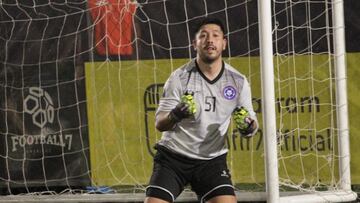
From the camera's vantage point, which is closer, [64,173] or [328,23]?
[328,23]

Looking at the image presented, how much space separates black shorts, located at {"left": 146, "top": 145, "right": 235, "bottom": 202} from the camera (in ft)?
12.3

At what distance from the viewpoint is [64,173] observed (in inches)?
212

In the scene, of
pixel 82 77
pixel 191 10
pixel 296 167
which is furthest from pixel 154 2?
pixel 296 167

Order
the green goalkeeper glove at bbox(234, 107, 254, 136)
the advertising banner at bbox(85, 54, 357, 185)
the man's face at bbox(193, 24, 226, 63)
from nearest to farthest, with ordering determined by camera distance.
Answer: the green goalkeeper glove at bbox(234, 107, 254, 136) < the man's face at bbox(193, 24, 226, 63) < the advertising banner at bbox(85, 54, 357, 185)

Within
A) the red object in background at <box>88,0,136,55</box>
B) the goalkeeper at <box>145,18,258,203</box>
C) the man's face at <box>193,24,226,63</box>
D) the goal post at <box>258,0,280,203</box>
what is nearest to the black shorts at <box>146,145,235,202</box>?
the goalkeeper at <box>145,18,258,203</box>

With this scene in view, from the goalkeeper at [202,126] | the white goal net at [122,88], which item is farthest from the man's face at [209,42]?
the white goal net at [122,88]

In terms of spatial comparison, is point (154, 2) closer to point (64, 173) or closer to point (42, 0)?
point (42, 0)

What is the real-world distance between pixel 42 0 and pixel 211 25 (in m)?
1.94

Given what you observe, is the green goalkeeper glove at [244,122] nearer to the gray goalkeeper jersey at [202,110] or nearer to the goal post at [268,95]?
the gray goalkeeper jersey at [202,110]

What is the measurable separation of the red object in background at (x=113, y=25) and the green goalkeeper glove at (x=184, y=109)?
1.78 m

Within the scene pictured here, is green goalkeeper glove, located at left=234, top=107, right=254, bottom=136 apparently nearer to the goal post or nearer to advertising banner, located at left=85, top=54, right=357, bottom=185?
the goal post

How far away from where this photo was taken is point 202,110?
3.79 meters

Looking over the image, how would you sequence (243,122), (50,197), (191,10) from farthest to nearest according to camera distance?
(191,10)
(50,197)
(243,122)

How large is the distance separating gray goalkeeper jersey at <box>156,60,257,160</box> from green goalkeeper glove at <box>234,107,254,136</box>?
99mm
